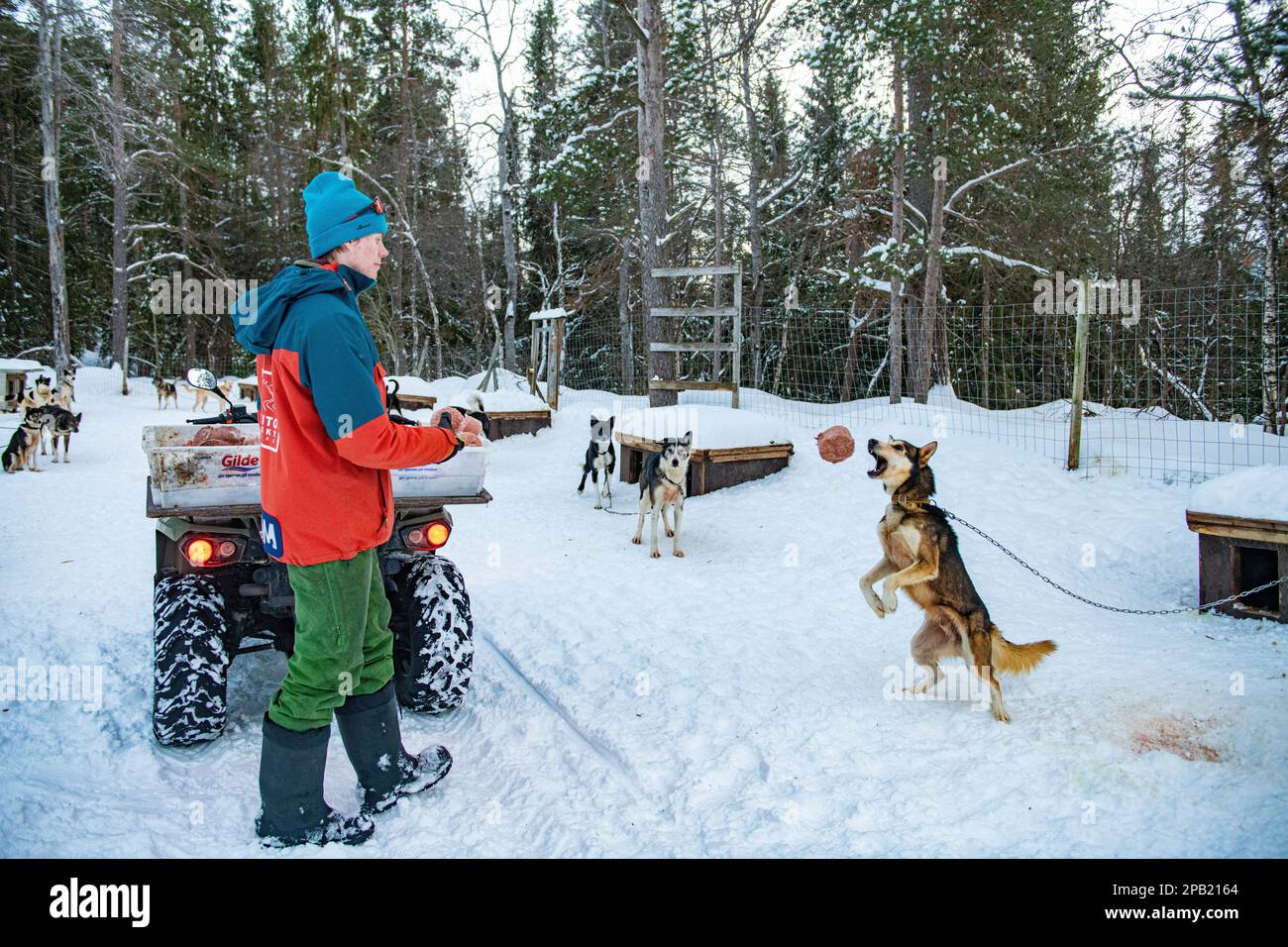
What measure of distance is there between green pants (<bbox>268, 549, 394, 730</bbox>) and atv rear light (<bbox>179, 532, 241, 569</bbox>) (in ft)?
2.94

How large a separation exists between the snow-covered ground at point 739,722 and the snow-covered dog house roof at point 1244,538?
0.25 m

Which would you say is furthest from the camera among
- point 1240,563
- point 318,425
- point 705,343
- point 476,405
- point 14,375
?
point 14,375

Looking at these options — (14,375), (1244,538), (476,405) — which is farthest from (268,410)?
(14,375)

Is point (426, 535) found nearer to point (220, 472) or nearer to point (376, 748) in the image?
point (220, 472)

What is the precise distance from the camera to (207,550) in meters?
3.16

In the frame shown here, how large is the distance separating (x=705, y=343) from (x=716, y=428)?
2997mm

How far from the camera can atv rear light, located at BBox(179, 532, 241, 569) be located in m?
3.14

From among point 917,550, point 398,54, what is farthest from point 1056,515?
point 398,54

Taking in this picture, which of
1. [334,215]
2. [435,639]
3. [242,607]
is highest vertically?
[334,215]

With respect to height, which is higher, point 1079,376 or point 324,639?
point 1079,376

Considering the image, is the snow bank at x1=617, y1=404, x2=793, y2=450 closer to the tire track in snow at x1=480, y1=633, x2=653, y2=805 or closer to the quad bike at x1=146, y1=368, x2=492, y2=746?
the tire track in snow at x1=480, y1=633, x2=653, y2=805

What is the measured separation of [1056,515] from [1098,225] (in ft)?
37.5

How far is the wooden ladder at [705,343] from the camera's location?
36.3 feet
